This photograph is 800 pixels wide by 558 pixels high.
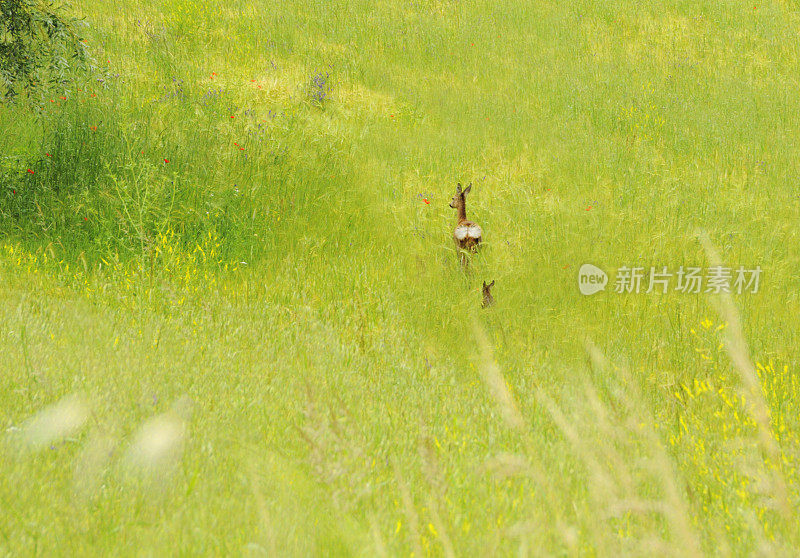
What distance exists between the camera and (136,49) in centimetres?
1117

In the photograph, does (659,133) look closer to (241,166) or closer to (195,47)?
(241,166)

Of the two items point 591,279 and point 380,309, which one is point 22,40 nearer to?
point 380,309

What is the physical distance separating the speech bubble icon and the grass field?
0.08 meters

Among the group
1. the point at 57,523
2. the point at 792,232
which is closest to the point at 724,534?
the point at 57,523

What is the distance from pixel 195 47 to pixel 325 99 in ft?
9.20

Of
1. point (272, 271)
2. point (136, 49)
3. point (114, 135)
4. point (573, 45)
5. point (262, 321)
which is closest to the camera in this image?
point (262, 321)

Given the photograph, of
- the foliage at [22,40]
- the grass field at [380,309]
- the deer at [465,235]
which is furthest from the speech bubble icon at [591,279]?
the foliage at [22,40]

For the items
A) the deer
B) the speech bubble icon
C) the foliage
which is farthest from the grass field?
the foliage

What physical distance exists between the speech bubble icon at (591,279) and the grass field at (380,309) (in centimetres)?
8

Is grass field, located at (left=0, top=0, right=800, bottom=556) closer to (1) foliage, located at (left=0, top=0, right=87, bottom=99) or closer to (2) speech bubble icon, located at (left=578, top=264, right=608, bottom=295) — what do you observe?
(2) speech bubble icon, located at (left=578, top=264, right=608, bottom=295)

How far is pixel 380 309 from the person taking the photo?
5219 mm

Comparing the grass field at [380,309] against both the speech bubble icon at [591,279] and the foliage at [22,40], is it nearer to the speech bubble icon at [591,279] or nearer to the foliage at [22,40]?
the speech bubble icon at [591,279]

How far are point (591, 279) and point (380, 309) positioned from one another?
1.95m

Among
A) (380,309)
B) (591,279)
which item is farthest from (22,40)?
(591,279)
